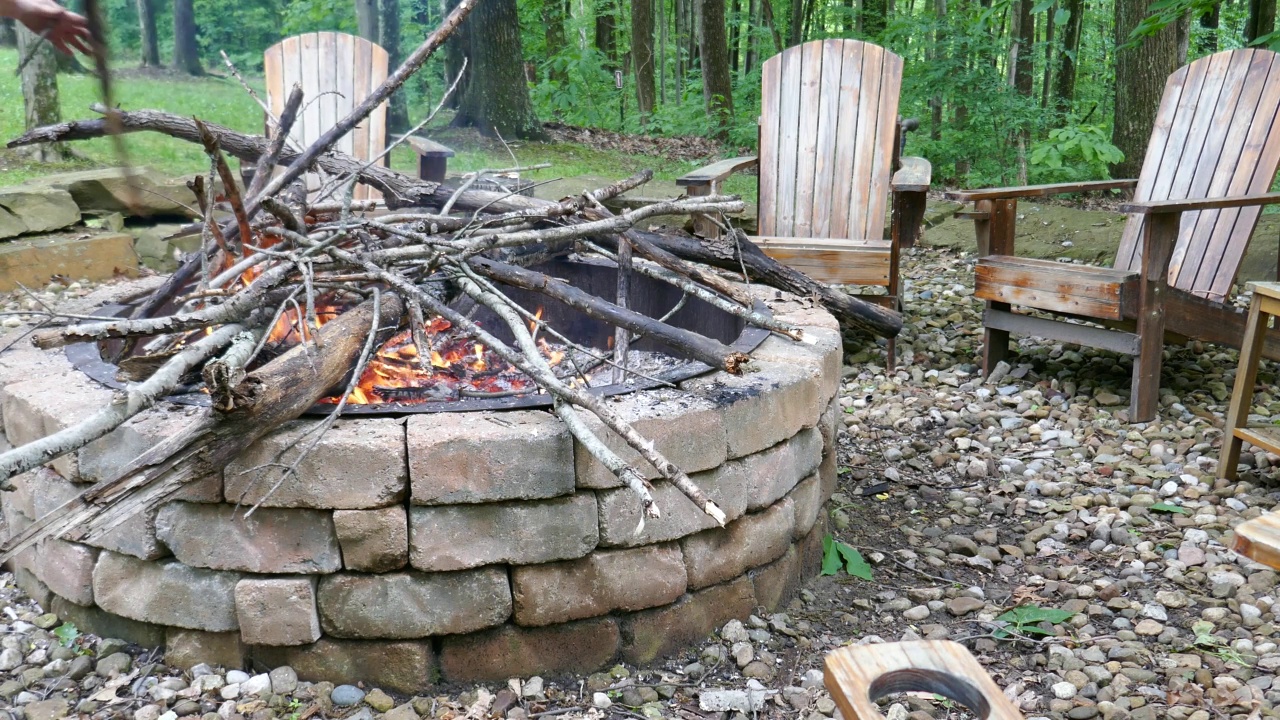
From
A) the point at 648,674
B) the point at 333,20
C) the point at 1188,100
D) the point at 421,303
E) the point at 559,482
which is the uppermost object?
the point at 333,20

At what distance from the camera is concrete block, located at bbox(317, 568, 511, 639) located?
6.31 feet

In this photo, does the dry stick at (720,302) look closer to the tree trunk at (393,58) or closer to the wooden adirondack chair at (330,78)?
the wooden adirondack chair at (330,78)

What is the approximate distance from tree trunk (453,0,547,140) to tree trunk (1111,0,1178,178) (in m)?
3.93

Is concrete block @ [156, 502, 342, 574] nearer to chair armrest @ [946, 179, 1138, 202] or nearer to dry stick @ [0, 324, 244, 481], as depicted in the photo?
dry stick @ [0, 324, 244, 481]

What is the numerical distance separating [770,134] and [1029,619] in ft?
9.13

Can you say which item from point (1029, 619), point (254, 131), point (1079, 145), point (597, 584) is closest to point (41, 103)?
point (254, 131)

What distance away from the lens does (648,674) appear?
81.2 inches

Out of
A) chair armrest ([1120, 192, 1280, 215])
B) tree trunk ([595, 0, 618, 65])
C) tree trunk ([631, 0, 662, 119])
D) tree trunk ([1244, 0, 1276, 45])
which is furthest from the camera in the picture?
tree trunk ([595, 0, 618, 65])

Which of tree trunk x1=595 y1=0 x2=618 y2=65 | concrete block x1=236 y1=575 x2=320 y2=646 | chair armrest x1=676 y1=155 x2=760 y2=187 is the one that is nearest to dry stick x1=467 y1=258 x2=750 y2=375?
concrete block x1=236 y1=575 x2=320 y2=646

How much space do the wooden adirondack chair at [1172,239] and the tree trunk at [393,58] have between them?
2751mm

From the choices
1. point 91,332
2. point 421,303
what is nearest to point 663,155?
point 421,303

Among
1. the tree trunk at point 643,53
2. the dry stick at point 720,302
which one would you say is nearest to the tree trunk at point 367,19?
the dry stick at point 720,302

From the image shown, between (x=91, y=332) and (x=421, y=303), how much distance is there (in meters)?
0.68

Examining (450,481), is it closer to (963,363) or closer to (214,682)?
(214,682)
